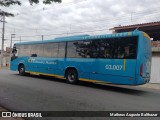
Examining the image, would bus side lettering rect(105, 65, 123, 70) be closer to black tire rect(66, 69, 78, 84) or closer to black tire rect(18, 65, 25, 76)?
black tire rect(66, 69, 78, 84)


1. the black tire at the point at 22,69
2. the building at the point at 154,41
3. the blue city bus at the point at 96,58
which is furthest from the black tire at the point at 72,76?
the building at the point at 154,41

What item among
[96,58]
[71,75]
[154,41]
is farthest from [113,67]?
[154,41]

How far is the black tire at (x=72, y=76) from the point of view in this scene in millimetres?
16522

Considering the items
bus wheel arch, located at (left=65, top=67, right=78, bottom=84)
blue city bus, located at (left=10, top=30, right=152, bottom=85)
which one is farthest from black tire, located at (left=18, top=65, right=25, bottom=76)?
bus wheel arch, located at (left=65, top=67, right=78, bottom=84)

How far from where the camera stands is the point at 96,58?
1519cm

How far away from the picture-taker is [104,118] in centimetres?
768

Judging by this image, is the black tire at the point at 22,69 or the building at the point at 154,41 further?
the building at the point at 154,41

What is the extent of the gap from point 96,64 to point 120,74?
182 centimetres

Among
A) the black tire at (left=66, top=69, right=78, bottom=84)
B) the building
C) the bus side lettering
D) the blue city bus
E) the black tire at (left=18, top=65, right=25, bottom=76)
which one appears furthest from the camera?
the building

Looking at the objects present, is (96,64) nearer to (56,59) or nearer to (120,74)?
(120,74)

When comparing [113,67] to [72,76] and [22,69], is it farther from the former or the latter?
[22,69]

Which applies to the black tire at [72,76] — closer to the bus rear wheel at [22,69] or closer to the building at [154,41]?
the bus rear wheel at [22,69]

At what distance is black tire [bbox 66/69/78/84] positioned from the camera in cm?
1652

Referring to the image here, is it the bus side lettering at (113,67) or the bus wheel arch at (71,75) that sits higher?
the bus side lettering at (113,67)
